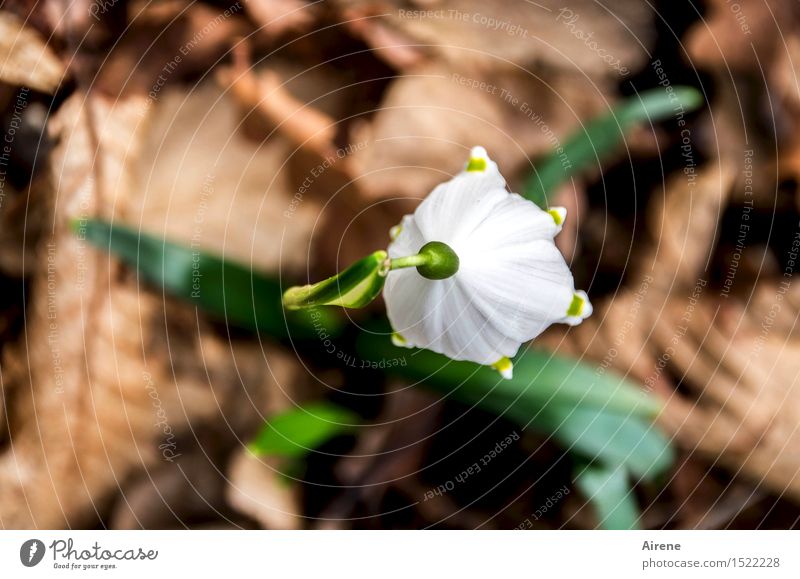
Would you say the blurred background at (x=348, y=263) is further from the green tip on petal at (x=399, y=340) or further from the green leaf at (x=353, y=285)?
the green leaf at (x=353, y=285)

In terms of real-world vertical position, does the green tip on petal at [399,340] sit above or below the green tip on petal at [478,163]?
below

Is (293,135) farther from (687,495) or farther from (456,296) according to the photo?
(687,495)

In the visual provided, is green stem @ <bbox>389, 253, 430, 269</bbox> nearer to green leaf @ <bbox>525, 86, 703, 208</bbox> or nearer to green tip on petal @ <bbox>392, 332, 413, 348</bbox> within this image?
green tip on petal @ <bbox>392, 332, 413, 348</bbox>

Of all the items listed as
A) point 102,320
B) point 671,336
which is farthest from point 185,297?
point 671,336

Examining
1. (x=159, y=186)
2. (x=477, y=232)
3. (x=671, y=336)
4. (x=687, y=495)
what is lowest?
(x=687, y=495)

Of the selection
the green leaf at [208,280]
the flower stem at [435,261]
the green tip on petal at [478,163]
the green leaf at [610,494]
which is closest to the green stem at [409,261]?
the flower stem at [435,261]

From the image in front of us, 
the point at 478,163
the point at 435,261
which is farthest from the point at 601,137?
the point at 435,261

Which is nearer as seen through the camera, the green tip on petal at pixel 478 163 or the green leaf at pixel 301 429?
the green tip on petal at pixel 478 163
